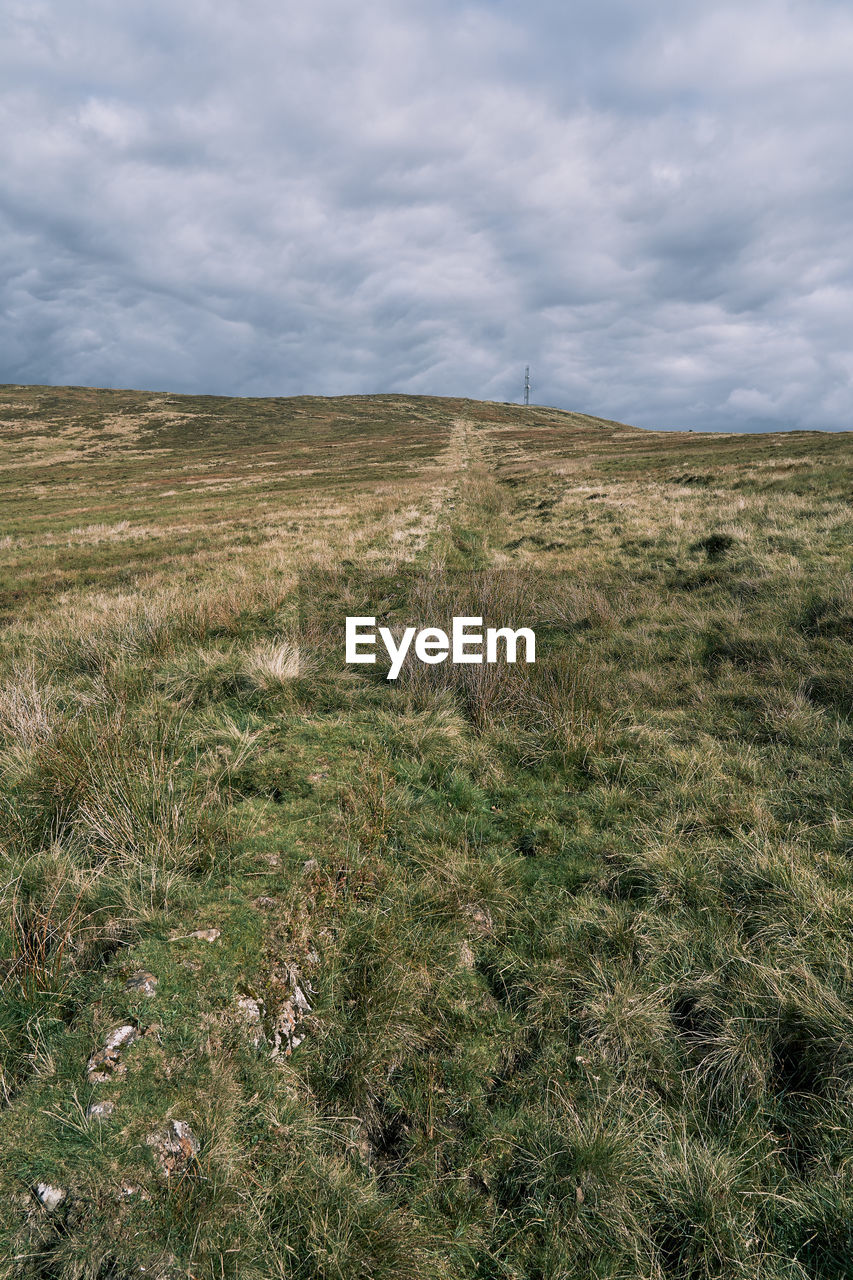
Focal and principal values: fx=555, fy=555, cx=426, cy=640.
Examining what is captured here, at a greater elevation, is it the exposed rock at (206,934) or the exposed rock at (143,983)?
the exposed rock at (206,934)

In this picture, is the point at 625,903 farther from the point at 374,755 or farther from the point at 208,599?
the point at 208,599

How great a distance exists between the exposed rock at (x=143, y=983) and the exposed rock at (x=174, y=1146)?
71 centimetres

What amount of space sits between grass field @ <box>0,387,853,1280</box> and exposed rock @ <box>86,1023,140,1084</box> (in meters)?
0.02

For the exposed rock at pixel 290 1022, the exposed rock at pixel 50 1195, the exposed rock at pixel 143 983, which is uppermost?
the exposed rock at pixel 143 983

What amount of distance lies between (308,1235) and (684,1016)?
7.44ft

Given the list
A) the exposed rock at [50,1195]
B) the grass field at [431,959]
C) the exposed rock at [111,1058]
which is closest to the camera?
the exposed rock at [50,1195]

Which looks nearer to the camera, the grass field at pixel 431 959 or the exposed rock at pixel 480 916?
the grass field at pixel 431 959

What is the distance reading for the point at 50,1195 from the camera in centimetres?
225

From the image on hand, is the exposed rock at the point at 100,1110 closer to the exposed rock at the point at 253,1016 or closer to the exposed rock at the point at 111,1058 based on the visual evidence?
the exposed rock at the point at 111,1058

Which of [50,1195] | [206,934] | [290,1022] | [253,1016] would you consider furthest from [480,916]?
[50,1195]

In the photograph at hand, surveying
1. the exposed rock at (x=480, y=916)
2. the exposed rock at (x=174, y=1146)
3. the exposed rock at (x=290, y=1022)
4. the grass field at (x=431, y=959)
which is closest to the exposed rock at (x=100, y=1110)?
the grass field at (x=431, y=959)

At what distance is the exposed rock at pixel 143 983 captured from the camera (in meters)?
3.12

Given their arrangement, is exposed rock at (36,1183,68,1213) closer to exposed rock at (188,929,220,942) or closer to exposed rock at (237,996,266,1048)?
exposed rock at (237,996,266,1048)

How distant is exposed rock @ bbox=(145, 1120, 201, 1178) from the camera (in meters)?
2.45
